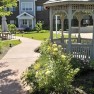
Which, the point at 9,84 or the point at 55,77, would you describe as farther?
the point at 9,84

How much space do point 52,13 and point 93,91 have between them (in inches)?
287

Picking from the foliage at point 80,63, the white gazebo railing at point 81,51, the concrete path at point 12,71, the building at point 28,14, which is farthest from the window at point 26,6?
the foliage at point 80,63

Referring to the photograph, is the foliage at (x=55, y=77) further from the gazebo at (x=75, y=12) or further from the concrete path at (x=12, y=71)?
the gazebo at (x=75, y=12)

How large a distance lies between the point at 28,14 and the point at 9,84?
5509 cm

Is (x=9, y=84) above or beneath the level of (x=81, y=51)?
beneath

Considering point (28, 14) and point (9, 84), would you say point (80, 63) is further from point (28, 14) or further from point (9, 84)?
point (28, 14)

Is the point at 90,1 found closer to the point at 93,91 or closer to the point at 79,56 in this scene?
the point at 79,56

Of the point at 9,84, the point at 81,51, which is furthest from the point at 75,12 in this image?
the point at 9,84

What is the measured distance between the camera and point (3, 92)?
10898 mm

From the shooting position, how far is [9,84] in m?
→ 12.1

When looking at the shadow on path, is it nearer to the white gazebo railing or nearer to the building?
the white gazebo railing

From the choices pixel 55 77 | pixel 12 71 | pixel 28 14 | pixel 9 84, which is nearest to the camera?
pixel 55 77

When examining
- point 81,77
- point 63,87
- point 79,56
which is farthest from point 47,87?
point 79,56

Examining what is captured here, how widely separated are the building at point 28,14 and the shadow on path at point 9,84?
170ft
